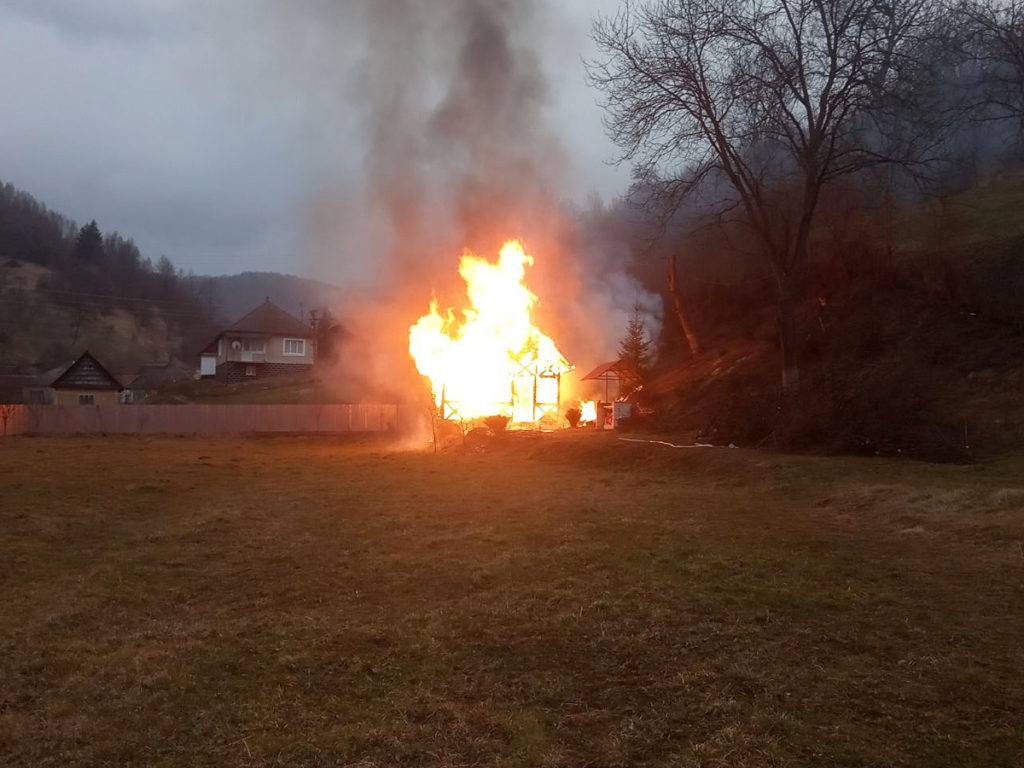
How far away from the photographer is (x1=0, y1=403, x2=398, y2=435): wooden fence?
40.6m

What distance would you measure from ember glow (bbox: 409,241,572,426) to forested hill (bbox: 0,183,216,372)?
61284 millimetres

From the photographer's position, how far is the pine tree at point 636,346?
106 ft

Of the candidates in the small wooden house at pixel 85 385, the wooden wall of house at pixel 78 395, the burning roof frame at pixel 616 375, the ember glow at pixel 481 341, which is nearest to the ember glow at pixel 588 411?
the burning roof frame at pixel 616 375

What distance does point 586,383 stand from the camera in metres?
35.1

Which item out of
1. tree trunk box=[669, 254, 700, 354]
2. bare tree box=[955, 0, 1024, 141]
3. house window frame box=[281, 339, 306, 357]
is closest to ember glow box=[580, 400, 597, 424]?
tree trunk box=[669, 254, 700, 354]

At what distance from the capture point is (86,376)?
179 feet

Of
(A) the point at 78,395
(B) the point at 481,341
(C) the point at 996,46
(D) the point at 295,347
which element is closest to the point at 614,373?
(B) the point at 481,341

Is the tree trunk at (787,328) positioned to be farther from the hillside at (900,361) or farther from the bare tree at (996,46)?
the bare tree at (996,46)

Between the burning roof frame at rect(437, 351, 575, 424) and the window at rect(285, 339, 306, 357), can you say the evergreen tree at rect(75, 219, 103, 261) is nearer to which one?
the window at rect(285, 339, 306, 357)

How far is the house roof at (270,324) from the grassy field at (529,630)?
171ft

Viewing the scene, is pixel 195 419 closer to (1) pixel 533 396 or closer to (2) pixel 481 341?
(2) pixel 481 341

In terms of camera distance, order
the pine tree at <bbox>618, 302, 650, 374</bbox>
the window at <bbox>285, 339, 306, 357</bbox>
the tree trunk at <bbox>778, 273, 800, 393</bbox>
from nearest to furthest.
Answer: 1. the tree trunk at <bbox>778, 273, 800, 393</bbox>
2. the pine tree at <bbox>618, 302, 650, 374</bbox>
3. the window at <bbox>285, 339, 306, 357</bbox>

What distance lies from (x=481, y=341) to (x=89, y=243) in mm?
89034

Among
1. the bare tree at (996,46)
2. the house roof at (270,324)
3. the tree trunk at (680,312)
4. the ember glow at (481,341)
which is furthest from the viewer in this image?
the house roof at (270,324)
